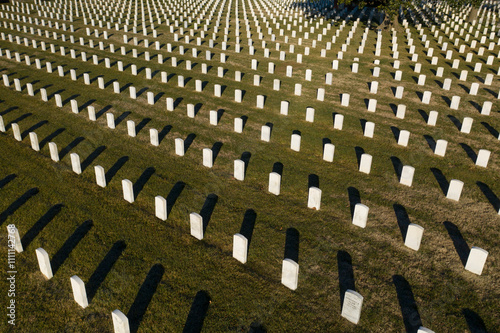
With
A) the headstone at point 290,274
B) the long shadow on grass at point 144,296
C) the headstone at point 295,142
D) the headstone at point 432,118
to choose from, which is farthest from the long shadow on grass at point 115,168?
the headstone at point 432,118

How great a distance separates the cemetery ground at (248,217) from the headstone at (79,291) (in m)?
0.13

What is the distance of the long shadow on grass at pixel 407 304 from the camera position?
19.0ft

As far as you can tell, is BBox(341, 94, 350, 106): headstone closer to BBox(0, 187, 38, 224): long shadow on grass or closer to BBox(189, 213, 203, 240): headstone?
BBox(189, 213, 203, 240): headstone

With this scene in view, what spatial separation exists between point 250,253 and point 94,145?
21.3ft

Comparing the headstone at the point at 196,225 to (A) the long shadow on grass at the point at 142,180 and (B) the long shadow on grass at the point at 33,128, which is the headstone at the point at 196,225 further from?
(B) the long shadow on grass at the point at 33,128

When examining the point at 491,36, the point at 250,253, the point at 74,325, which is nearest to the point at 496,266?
the point at 250,253

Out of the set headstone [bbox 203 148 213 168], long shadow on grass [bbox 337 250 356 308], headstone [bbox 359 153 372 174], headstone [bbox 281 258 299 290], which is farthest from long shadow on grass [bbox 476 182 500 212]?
headstone [bbox 203 148 213 168]

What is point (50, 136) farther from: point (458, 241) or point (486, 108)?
point (486, 108)

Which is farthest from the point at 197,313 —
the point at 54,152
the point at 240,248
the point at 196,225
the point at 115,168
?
the point at 54,152

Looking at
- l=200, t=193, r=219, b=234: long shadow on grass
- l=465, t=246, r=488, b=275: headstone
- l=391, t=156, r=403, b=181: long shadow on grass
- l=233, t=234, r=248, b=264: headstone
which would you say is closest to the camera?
Answer: l=465, t=246, r=488, b=275: headstone

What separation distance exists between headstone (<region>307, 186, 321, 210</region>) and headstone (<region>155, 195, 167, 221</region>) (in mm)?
3084

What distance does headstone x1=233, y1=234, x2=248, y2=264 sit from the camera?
6.80 meters

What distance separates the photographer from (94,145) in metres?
11.3

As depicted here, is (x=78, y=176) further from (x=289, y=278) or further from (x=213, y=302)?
(x=289, y=278)
